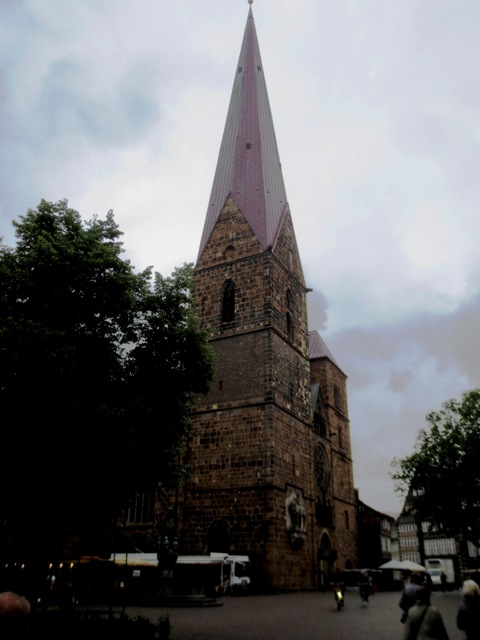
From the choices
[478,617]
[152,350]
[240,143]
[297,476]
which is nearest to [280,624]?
[152,350]

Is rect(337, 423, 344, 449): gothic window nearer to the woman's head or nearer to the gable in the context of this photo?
the gable

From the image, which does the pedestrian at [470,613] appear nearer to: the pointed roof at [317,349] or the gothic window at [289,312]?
the gothic window at [289,312]

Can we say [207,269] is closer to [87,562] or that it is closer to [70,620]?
[87,562]

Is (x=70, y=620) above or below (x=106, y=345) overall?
below

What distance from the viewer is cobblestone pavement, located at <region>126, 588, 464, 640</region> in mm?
12516

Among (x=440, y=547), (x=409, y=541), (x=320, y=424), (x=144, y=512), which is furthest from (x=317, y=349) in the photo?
(x=409, y=541)

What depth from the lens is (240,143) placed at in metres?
38.4

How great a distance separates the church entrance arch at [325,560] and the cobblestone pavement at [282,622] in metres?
10.7

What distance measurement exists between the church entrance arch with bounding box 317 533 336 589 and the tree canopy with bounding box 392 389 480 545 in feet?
26.0

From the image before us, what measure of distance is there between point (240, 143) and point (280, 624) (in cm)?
3117

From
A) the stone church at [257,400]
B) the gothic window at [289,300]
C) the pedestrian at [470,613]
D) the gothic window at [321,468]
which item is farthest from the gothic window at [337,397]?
the pedestrian at [470,613]

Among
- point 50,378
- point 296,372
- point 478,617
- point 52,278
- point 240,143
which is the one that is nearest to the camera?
point 478,617

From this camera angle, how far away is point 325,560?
3350cm

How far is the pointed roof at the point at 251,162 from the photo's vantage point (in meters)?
34.8
